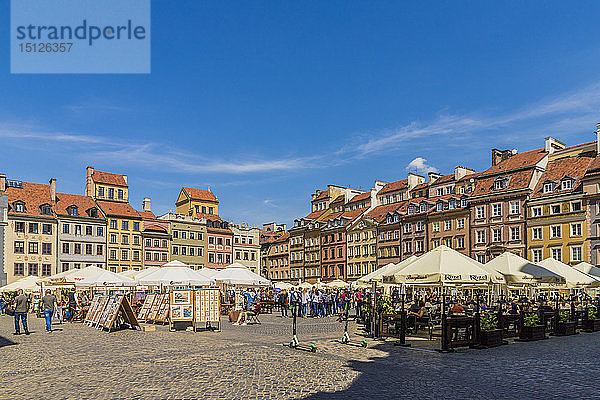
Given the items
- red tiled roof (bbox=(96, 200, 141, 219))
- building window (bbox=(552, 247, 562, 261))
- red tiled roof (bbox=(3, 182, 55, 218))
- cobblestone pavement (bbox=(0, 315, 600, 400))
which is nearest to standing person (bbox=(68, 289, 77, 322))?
cobblestone pavement (bbox=(0, 315, 600, 400))

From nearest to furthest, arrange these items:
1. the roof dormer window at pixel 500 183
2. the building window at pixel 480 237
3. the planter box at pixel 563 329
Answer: the planter box at pixel 563 329, the roof dormer window at pixel 500 183, the building window at pixel 480 237

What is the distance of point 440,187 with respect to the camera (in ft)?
235

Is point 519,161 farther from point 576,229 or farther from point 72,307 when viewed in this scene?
point 72,307

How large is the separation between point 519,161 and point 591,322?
133ft

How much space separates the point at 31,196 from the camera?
70625 mm

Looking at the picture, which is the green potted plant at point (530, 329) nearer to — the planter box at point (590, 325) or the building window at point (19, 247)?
the planter box at point (590, 325)

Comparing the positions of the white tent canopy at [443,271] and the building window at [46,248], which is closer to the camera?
the white tent canopy at [443,271]

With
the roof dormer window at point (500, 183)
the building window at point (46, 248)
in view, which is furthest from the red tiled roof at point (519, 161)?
the building window at point (46, 248)

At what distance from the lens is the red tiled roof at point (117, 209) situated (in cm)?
7556

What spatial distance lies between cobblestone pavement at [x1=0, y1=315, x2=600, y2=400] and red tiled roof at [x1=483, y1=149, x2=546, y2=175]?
143 ft

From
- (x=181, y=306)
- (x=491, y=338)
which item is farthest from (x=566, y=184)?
(x=181, y=306)

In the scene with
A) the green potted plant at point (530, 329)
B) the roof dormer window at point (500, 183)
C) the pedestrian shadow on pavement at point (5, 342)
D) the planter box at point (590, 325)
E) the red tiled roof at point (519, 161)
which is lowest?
the planter box at point (590, 325)

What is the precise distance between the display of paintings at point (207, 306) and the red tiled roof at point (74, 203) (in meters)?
51.9

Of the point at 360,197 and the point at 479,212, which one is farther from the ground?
the point at 360,197
